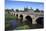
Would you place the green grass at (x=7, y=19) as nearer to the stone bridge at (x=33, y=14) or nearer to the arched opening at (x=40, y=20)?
the stone bridge at (x=33, y=14)

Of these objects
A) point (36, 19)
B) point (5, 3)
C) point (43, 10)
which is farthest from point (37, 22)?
point (5, 3)

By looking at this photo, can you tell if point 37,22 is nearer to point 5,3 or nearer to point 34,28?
point 34,28

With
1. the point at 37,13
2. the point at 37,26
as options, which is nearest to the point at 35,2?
the point at 37,13

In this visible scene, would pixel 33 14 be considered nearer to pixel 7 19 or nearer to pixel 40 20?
pixel 40 20

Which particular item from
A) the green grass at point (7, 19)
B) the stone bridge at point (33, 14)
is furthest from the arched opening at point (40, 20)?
the green grass at point (7, 19)

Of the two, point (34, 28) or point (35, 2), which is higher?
point (35, 2)

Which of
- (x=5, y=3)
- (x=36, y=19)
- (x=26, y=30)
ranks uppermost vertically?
(x=5, y=3)

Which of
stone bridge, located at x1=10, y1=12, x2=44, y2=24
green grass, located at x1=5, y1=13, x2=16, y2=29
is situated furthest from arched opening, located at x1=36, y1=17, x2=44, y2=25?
green grass, located at x1=5, y1=13, x2=16, y2=29

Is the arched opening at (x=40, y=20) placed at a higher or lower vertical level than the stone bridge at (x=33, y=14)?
lower

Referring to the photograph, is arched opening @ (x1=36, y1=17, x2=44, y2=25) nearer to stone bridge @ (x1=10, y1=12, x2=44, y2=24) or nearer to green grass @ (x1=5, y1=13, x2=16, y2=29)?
stone bridge @ (x1=10, y1=12, x2=44, y2=24)

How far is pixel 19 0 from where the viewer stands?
85 cm

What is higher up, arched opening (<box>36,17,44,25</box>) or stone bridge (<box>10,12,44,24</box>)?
stone bridge (<box>10,12,44,24</box>)

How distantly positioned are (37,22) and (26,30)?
0.14 metres

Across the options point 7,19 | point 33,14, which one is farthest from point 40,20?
point 7,19
